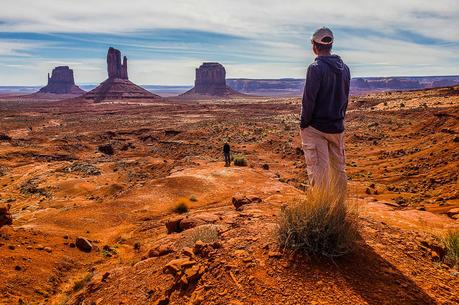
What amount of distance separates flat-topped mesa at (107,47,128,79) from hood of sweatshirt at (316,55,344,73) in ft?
503

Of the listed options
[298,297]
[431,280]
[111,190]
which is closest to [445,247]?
[431,280]

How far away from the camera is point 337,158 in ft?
14.8

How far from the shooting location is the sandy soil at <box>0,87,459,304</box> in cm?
357

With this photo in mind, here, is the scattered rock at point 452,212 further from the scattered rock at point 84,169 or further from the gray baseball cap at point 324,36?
the scattered rock at point 84,169

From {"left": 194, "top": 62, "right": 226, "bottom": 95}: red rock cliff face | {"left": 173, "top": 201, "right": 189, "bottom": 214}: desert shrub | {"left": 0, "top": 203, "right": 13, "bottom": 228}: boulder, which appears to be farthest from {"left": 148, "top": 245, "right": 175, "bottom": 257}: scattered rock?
{"left": 194, "top": 62, "right": 226, "bottom": 95}: red rock cliff face

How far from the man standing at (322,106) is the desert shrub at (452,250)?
4.94ft

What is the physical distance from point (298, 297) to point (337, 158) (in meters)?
1.87

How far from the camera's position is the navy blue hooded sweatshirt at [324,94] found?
417cm

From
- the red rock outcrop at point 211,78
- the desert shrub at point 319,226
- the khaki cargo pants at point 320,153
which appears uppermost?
the red rock outcrop at point 211,78

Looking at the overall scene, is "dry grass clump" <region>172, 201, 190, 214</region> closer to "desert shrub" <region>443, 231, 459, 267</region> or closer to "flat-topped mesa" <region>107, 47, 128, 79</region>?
"desert shrub" <region>443, 231, 459, 267</region>

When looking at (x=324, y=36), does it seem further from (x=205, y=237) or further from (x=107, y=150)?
(x=107, y=150)

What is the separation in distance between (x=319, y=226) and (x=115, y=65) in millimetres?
155925

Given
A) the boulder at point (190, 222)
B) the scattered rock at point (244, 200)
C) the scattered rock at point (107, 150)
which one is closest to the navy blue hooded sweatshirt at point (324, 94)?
the boulder at point (190, 222)

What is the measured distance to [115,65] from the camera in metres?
148
